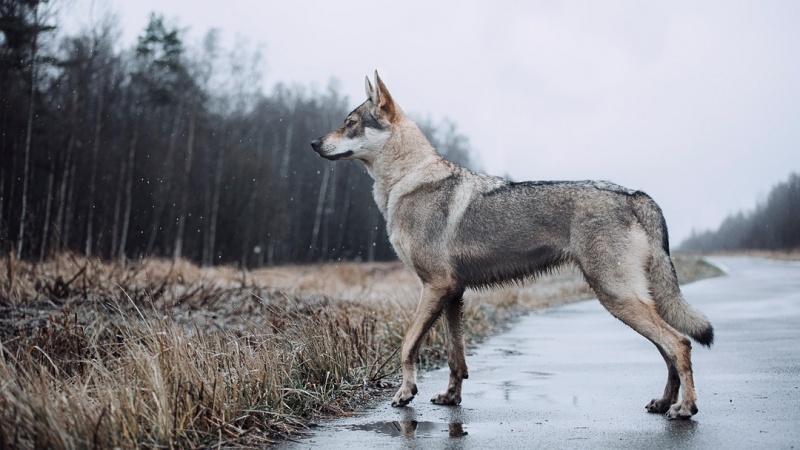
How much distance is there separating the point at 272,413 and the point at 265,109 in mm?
49850

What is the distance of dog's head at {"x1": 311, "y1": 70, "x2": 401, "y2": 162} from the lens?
6777mm

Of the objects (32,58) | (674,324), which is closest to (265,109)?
(32,58)

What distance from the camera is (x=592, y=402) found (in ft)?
19.7

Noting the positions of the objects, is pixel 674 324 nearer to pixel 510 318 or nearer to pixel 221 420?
pixel 221 420

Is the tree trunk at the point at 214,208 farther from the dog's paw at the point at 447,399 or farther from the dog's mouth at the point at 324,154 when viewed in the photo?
the dog's paw at the point at 447,399

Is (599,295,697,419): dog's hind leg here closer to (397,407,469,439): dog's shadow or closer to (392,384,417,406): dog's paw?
(397,407,469,439): dog's shadow

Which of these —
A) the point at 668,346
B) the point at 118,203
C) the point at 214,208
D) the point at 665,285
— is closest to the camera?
the point at 668,346

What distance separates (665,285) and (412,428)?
2.26 meters

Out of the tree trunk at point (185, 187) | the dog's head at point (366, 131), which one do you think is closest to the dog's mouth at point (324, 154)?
the dog's head at point (366, 131)

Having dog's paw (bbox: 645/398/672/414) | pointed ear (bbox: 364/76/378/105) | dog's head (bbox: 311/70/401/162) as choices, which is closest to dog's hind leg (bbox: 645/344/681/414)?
dog's paw (bbox: 645/398/672/414)

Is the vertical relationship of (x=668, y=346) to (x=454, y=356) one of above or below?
above

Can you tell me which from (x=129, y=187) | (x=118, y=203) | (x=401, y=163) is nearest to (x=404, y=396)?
(x=401, y=163)

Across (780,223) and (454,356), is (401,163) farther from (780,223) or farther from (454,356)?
(780,223)

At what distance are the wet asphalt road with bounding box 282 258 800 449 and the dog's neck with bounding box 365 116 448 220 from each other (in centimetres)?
186
